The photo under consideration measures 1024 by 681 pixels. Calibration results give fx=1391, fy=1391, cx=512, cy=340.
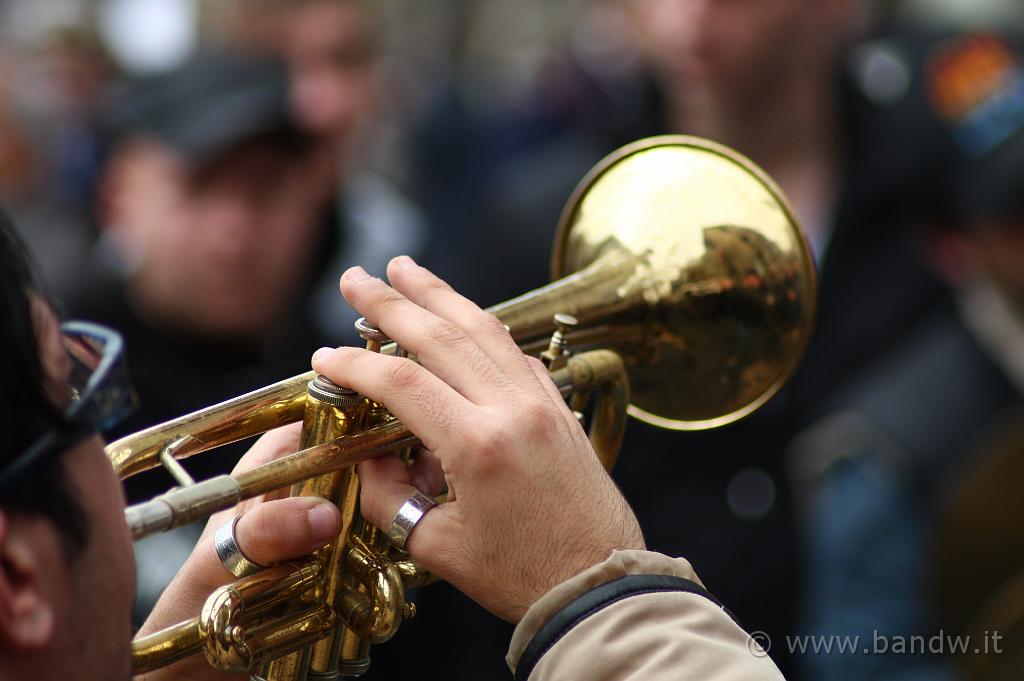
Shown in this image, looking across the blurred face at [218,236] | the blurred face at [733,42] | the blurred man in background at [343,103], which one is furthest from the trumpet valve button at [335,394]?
the blurred man in background at [343,103]

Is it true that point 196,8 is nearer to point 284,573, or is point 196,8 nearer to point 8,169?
point 8,169

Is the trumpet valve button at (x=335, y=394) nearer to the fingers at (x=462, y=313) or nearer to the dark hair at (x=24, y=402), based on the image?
the fingers at (x=462, y=313)

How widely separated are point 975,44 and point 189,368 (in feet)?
9.91

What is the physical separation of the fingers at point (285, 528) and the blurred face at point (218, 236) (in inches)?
90.4

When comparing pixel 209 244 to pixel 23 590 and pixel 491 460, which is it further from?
pixel 23 590

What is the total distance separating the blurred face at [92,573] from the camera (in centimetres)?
164

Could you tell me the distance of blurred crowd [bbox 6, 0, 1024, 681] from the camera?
150 inches

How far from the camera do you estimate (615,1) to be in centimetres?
1015

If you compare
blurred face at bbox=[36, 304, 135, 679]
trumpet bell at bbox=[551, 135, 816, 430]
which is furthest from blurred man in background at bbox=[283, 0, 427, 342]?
blurred face at bbox=[36, 304, 135, 679]

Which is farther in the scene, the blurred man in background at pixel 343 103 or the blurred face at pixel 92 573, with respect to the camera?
the blurred man in background at pixel 343 103

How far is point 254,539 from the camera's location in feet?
6.44

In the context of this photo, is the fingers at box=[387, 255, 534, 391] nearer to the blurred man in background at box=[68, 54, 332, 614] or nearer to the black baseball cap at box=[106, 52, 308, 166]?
the blurred man in background at box=[68, 54, 332, 614]

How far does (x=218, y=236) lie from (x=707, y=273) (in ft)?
6.74

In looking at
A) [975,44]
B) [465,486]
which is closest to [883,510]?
[975,44]
